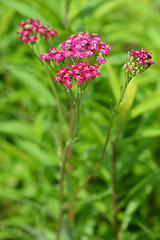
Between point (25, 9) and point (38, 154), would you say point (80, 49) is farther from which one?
point (38, 154)

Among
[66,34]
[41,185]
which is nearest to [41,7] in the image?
[66,34]

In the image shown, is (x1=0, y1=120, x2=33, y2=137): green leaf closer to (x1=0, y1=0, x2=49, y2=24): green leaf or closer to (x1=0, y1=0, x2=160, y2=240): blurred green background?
(x1=0, y1=0, x2=160, y2=240): blurred green background

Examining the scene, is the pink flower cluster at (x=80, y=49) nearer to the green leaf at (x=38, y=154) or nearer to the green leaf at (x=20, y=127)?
the green leaf at (x=38, y=154)

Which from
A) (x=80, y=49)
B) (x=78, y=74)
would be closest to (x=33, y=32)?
(x=80, y=49)

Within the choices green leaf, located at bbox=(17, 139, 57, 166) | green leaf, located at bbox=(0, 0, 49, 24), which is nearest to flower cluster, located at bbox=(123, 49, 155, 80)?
green leaf, located at bbox=(0, 0, 49, 24)

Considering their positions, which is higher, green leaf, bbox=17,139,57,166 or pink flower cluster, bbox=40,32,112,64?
green leaf, bbox=17,139,57,166

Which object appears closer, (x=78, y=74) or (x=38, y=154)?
(x=78, y=74)

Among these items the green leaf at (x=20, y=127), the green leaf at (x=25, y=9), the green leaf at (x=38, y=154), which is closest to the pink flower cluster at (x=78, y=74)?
the green leaf at (x=25, y=9)
